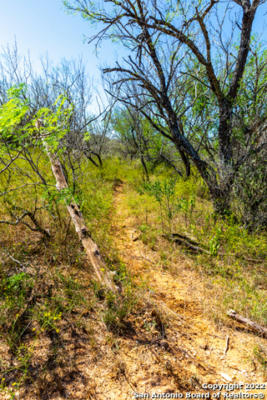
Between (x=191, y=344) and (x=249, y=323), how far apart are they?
29.5 inches

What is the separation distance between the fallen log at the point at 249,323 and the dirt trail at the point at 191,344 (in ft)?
0.26

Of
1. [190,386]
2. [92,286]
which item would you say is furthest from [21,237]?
[190,386]

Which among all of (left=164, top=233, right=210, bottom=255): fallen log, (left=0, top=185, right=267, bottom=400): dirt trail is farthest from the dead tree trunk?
(left=164, top=233, right=210, bottom=255): fallen log

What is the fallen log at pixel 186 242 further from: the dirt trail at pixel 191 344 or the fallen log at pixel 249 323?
the fallen log at pixel 249 323

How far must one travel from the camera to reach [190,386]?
1.47 meters

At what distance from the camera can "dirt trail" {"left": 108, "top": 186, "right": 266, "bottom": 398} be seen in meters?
1.52

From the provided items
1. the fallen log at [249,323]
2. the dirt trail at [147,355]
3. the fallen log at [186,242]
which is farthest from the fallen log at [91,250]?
the fallen log at [186,242]

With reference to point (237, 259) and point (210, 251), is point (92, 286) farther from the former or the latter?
point (237, 259)

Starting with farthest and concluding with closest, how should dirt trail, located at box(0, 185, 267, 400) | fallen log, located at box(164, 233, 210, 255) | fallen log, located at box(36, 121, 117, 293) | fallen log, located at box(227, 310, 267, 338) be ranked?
fallen log, located at box(164, 233, 210, 255) → fallen log, located at box(36, 121, 117, 293) → fallen log, located at box(227, 310, 267, 338) → dirt trail, located at box(0, 185, 267, 400)

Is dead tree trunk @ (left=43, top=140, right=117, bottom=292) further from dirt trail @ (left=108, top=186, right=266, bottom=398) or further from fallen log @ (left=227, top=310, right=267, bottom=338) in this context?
fallen log @ (left=227, top=310, right=267, bottom=338)

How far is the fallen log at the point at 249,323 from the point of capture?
191 centimetres

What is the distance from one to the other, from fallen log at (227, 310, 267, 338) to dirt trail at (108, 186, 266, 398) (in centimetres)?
8

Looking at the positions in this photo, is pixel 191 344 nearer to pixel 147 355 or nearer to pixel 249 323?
pixel 147 355

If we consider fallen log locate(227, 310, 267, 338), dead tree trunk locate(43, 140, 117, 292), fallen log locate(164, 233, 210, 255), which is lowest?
fallen log locate(227, 310, 267, 338)
